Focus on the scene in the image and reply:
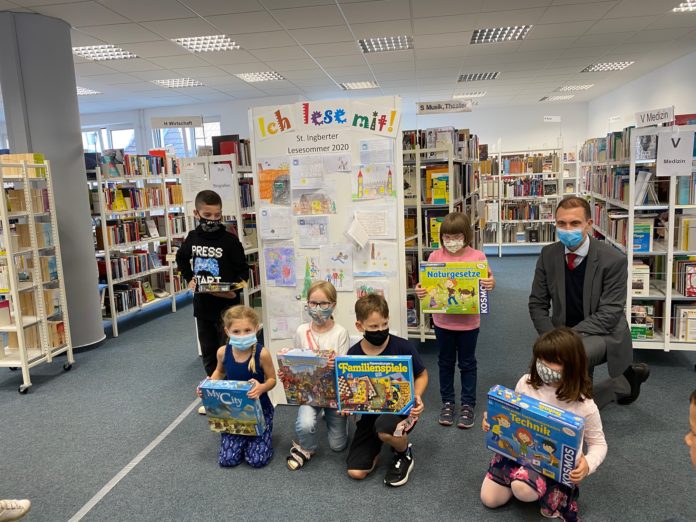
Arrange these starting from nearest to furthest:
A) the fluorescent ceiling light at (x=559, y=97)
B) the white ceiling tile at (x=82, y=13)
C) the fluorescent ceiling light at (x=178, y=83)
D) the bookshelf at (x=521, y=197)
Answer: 1. the white ceiling tile at (x=82, y=13)
2. the fluorescent ceiling light at (x=178, y=83)
3. the bookshelf at (x=521, y=197)
4. the fluorescent ceiling light at (x=559, y=97)

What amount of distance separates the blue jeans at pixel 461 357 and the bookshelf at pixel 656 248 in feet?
5.86

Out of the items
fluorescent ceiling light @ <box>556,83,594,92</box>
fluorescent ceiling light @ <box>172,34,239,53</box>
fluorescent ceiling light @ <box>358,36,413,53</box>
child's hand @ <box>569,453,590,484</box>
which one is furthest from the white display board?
fluorescent ceiling light @ <box>556,83,594,92</box>

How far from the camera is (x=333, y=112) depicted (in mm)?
3559

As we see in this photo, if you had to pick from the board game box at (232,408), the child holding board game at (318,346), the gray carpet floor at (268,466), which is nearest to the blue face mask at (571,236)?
the gray carpet floor at (268,466)

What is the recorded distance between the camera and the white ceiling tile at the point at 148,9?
544 centimetres

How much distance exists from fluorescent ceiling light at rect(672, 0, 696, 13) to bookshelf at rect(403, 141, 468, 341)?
3.84 metres

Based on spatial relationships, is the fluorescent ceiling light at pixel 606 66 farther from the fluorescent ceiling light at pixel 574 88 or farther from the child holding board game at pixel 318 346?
the child holding board game at pixel 318 346

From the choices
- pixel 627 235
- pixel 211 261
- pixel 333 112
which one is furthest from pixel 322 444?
pixel 627 235

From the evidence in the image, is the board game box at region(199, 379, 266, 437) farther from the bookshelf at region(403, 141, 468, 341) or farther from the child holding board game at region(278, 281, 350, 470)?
the bookshelf at region(403, 141, 468, 341)

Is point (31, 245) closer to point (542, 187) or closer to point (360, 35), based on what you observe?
point (360, 35)

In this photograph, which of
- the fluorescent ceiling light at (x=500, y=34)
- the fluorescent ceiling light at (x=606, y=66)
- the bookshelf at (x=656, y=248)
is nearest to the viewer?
the bookshelf at (x=656, y=248)

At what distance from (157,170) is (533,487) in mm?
6827

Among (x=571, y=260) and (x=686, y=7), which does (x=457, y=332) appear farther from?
(x=686, y=7)

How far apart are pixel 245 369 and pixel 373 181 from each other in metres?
1.52
